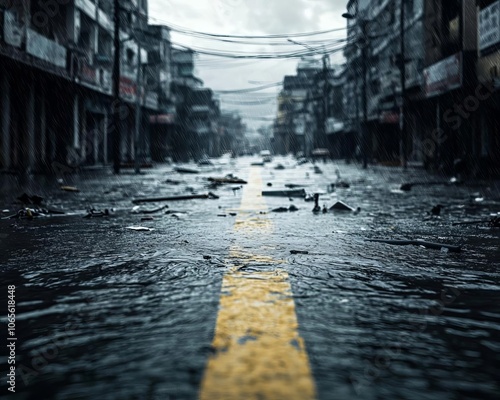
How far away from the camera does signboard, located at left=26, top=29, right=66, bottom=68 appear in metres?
22.1

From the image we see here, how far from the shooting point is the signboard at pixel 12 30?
19797mm

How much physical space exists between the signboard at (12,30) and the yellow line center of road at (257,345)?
18867 millimetres

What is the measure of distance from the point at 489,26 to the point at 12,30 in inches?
629

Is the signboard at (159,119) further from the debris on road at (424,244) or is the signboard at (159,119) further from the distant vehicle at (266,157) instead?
the debris on road at (424,244)

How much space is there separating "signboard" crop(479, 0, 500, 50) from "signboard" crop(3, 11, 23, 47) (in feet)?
52.0

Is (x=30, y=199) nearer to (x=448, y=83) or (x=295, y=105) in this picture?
(x=448, y=83)

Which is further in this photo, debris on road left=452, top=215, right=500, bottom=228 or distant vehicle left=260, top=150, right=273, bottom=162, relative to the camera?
distant vehicle left=260, top=150, right=273, bottom=162

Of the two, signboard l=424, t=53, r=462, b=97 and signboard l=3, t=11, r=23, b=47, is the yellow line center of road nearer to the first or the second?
signboard l=3, t=11, r=23, b=47

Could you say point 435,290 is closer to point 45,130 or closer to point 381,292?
point 381,292

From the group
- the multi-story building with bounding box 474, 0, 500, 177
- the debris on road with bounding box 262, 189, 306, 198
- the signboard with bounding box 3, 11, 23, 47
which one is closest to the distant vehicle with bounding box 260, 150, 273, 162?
the multi-story building with bounding box 474, 0, 500, 177

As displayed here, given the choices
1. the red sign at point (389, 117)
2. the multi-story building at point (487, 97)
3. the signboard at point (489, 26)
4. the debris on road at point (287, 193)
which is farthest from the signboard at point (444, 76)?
the debris on road at point (287, 193)

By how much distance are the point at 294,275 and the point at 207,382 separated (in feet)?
6.13

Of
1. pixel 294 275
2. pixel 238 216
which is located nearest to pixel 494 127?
pixel 238 216

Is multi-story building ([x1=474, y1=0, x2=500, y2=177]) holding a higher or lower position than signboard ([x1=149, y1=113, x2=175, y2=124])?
lower
